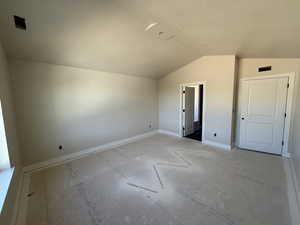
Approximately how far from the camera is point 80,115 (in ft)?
11.1

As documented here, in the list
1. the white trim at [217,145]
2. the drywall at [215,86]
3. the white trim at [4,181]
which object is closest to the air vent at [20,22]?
the white trim at [4,181]

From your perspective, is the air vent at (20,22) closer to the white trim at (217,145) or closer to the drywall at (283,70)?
the drywall at (283,70)

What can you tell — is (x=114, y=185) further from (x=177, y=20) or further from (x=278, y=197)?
(x=177, y=20)

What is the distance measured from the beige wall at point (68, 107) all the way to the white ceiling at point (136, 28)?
1.15 ft

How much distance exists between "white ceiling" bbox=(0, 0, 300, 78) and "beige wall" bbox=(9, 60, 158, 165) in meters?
0.35

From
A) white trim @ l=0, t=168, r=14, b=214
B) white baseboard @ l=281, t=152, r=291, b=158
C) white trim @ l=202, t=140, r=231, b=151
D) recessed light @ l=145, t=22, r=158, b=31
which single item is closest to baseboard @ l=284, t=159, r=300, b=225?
white baseboard @ l=281, t=152, r=291, b=158

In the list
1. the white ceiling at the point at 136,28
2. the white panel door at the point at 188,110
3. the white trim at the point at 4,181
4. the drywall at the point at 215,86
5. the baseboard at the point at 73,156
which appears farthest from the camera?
the white panel door at the point at 188,110

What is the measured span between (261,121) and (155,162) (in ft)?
9.67

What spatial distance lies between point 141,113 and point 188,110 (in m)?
1.78

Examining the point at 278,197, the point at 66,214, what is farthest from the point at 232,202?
the point at 66,214

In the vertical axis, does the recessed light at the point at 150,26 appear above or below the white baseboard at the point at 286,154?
above

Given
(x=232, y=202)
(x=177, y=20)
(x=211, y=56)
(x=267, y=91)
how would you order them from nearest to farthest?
(x=232, y=202), (x=177, y=20), (x=267, y=91), (x=211, y=56)

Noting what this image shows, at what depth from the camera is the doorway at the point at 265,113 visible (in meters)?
3.13

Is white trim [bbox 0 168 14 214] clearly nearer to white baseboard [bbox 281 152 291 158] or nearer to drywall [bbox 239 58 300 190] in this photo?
drywall [bbox 239 58 300 190]
